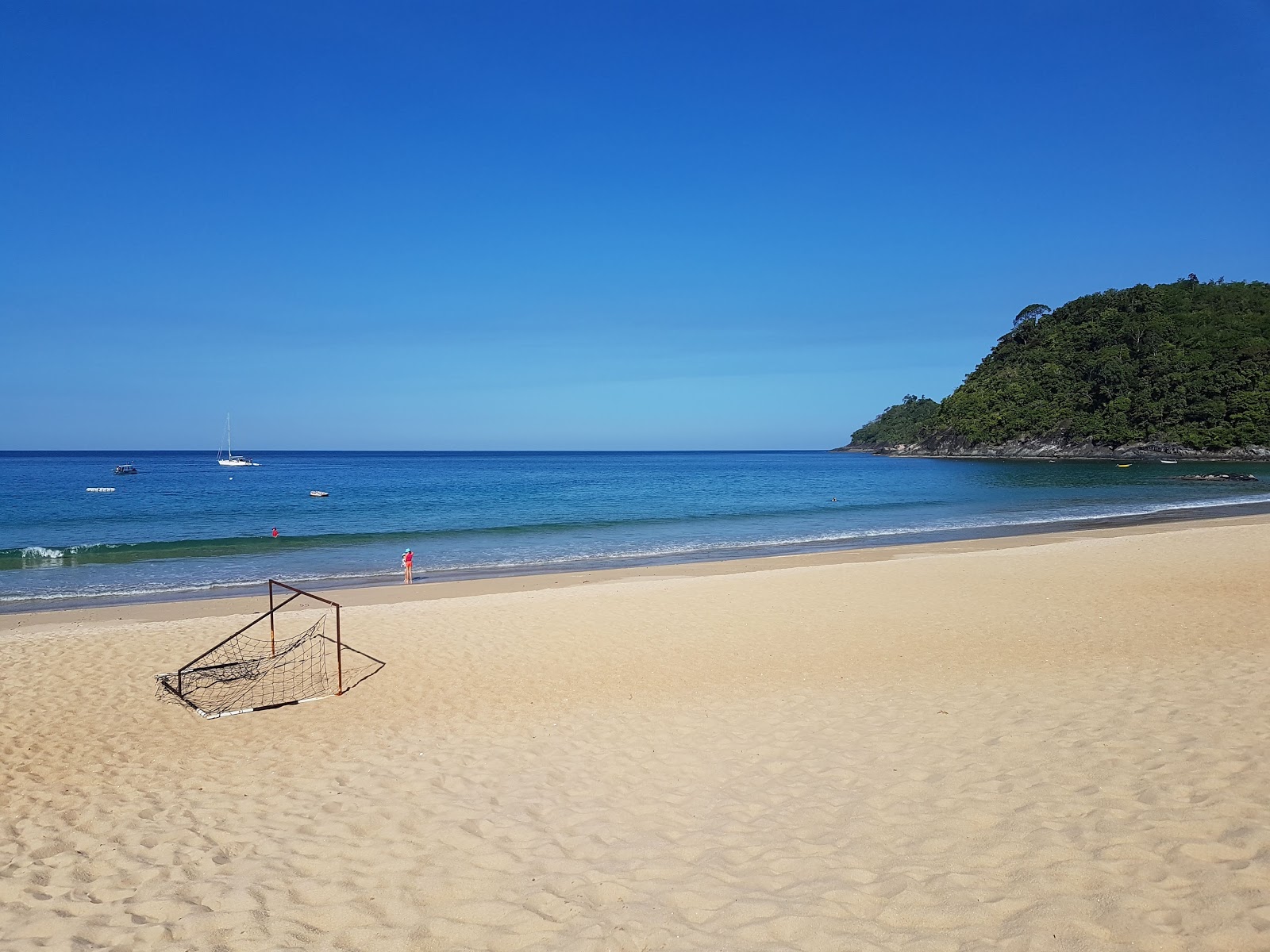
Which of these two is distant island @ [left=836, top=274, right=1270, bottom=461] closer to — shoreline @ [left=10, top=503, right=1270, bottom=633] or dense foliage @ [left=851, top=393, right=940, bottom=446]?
dense foliage @ [left=851, top=393, right=940, bottom=446]

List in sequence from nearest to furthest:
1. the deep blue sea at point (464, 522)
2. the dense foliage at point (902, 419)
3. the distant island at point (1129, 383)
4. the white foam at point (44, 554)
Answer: the deep blue sea at point (464, 522) → the white foam at point (44, 554) → the distant island at point (1129, 383) → the dense foliage at point (902, 419)

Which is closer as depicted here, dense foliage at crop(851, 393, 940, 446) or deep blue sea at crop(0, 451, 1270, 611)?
deep blue sea at crop(0, 451, 1270, 611)

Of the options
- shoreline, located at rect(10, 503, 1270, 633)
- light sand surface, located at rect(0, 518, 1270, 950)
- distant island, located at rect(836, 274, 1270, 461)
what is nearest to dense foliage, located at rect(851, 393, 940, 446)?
distant island, located at rect(836, 274, 1270, 461)

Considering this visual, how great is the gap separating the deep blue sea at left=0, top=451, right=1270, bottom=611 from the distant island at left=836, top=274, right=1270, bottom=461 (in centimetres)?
2862

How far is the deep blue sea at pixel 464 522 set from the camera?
2003 cm

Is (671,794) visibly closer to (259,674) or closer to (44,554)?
(259,674)

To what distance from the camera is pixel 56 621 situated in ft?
43.5

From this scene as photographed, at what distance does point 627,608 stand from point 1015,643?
20.3 ft

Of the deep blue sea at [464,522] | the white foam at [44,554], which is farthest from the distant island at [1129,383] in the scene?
the white foam at [44,554]

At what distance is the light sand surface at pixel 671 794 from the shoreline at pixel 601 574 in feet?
10.9

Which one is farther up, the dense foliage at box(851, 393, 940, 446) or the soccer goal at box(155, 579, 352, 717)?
the dense foliage at box(851, 393, 940, 446)

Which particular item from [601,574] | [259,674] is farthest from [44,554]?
[259,674]

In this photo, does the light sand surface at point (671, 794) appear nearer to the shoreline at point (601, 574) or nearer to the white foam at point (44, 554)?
the shoreline at point (601, 574)

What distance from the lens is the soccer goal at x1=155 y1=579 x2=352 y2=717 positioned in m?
8.41
